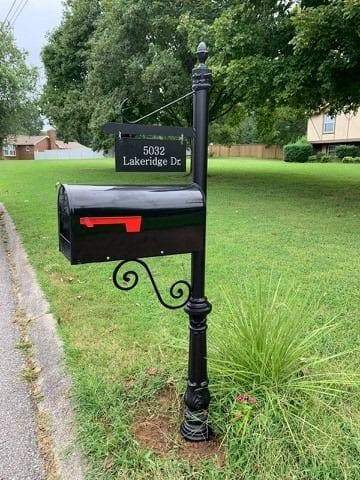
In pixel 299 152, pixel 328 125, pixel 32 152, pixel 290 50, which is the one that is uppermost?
pixel 290 50

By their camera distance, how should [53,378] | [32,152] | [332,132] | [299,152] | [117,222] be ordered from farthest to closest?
1. [32,152]
2. [332,132]
3. [299,152]
4. [53,378]
5. [117,222]

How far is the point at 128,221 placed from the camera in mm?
1859

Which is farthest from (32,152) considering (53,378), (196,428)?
(196,428)

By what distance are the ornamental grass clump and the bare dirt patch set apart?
0.32 ft

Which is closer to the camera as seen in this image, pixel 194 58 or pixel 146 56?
pixel 146 56

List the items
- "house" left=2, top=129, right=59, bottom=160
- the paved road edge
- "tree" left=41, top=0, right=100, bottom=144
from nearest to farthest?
the paved road edge
"tree" left=41, top=0, right=100, bottom=144
"house" left=2, top=129, right=59, bottom=160

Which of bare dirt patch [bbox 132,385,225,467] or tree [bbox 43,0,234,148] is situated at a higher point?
tree [bbox 43,0,234,148]

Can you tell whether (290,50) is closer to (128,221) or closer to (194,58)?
(194,58)

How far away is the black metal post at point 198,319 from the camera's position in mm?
2045

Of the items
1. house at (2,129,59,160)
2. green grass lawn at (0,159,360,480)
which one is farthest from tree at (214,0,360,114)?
house at (2,129,59,160)

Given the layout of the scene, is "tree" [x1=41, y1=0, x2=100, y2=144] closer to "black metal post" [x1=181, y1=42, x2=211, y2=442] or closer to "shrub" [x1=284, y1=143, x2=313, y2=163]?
"black metal post" [x1=181, y1=42, x2=211, y2=442]

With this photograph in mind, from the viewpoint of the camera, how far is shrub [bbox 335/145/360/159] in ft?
110

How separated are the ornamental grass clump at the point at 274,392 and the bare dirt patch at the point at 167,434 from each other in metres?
0.10

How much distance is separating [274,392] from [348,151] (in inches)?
1367
